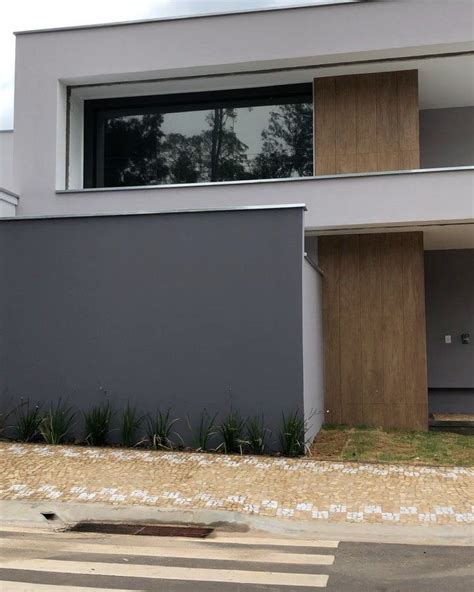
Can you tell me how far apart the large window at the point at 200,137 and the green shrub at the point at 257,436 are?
19.0 feet

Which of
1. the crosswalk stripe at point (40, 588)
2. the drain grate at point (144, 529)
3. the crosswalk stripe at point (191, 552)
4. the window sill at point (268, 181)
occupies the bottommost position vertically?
the drain grate at point (144, 529)

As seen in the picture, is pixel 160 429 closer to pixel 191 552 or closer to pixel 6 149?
pixel 191 552

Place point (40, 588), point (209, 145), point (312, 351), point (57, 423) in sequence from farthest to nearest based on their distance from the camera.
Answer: point (209, 145) → point (312, 351) → point (57, 423) → point (40, 588)

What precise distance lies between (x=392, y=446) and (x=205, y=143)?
7.26 meters

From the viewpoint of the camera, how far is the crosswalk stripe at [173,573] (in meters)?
5.29

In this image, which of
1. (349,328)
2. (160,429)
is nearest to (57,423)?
(160,429)

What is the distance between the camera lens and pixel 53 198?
1387 cm

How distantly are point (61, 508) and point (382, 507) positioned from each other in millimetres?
3567

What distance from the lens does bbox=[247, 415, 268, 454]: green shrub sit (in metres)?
9.80

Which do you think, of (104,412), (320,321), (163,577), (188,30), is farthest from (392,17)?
(163,577)

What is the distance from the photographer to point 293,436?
9.67 m

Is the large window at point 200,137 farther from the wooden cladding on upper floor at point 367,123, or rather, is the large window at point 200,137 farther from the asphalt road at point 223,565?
the asphalt road at point 223,565

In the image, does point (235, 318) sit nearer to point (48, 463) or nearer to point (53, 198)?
point (48, 463)

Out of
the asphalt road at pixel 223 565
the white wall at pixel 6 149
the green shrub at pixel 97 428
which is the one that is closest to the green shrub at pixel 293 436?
the green shrub at pixel 97 428
